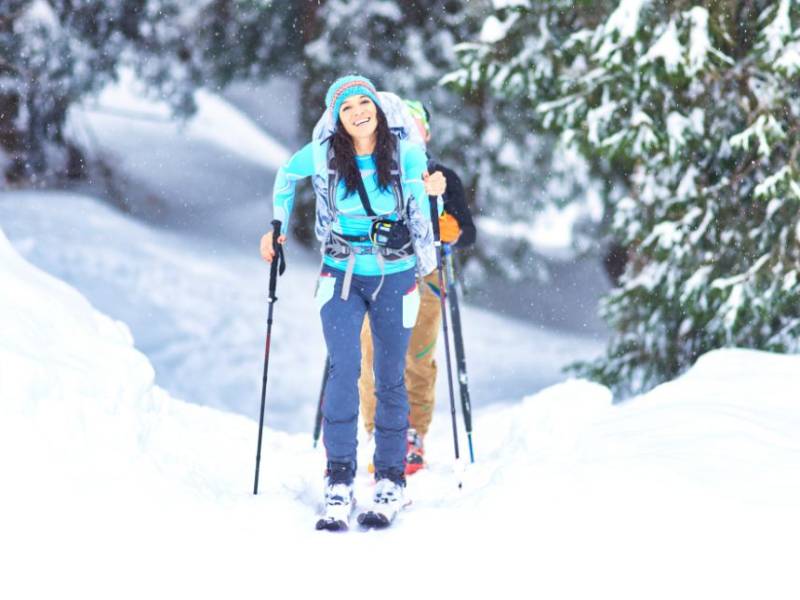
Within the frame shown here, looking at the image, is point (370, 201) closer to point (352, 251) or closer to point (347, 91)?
point (352, 251)

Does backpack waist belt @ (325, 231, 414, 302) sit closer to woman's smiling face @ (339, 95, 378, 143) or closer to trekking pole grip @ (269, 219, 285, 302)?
trekking pole grip @ (269, 219, 285, 302)

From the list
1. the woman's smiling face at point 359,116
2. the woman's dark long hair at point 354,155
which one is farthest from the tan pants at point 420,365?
the woman's smiling face at point 359,116

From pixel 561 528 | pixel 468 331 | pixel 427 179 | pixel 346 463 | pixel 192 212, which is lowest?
pixel 561 528

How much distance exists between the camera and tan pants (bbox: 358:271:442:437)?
566 centimetres

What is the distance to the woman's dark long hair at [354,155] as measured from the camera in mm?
4203

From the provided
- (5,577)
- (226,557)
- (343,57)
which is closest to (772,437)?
(226,557)

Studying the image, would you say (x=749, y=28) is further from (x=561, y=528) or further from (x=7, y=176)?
(x=7, y=176)

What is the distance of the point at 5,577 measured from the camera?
3201 mm

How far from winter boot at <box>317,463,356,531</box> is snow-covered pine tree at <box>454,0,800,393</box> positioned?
13.7 feet

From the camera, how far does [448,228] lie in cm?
529

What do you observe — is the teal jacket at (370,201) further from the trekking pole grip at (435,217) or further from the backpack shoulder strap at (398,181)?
the trekking pole grip at (435,217)

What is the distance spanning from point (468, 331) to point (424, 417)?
11.7 metres

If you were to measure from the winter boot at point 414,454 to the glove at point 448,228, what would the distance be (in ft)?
4.29

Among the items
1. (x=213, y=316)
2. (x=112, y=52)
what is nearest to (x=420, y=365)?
(x=213, y=316)
